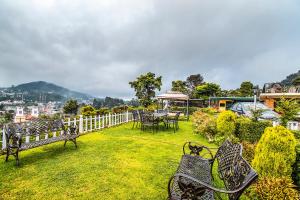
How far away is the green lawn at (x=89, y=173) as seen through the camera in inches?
142

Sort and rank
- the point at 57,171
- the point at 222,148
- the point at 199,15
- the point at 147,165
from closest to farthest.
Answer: the point at 222,148, the point at 57,171, the point at 147,165, the point at 199,15

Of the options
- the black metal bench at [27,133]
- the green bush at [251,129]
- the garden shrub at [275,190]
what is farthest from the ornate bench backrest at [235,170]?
the black metal bench at [27,133]

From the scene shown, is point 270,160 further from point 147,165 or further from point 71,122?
point 71,122

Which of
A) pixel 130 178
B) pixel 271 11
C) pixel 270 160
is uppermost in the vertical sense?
pixel 271 11

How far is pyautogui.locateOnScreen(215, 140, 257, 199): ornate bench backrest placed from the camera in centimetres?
200

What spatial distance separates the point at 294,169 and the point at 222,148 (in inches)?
54.6

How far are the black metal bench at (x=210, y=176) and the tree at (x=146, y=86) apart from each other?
58.1 feet

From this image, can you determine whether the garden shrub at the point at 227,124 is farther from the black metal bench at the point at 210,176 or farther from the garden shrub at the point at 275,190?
the garden shrub at the point at 275,190

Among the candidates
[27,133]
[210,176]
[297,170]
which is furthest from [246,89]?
[27,133]

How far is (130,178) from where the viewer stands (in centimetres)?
433

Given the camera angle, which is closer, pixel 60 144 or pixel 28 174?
pixel 28 174

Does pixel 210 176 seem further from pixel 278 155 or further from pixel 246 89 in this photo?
pixel 246 89

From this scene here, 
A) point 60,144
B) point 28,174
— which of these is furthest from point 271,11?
point 28,174

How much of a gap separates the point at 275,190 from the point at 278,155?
92 centimetres
